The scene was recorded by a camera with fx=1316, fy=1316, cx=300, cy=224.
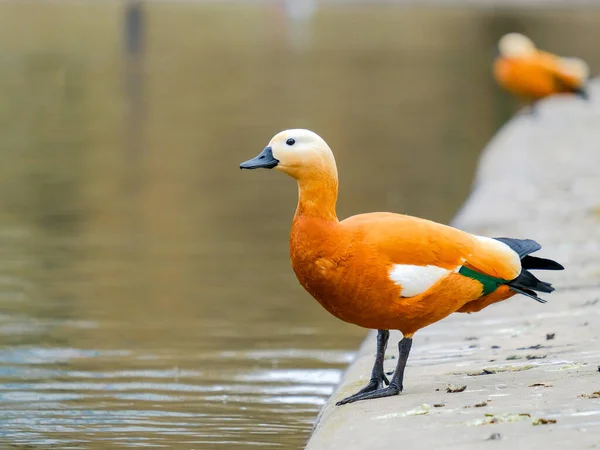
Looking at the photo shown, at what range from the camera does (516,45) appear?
1909 cm

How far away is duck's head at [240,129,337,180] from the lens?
17.8 ft

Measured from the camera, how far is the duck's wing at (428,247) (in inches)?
215

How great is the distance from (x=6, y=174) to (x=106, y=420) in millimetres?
9266

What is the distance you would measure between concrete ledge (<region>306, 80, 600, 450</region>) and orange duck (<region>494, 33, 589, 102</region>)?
21.4 feet

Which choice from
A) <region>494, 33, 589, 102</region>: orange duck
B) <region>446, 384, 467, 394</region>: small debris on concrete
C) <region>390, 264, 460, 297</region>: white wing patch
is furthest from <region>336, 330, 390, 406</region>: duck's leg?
<region>494, 33, 589, 102</region>: orange duck

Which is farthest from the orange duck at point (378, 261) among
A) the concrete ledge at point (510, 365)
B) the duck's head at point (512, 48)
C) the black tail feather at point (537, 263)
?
the duck's head at point (512, 48)

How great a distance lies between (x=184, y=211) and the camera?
528 inches

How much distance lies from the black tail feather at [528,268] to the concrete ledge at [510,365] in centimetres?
37

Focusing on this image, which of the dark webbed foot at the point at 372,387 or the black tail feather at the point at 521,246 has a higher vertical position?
the black tail feather at the point at 521,246

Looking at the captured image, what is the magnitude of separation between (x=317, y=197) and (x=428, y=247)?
1.72 ft

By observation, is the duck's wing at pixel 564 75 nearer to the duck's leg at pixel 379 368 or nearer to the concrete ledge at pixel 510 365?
the concrete ledge at pixel 510 365

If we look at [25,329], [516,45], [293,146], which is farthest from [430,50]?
[293,146]

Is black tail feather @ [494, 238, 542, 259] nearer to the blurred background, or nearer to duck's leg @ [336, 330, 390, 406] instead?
duck's leg @ [336, 330, 390, 406]

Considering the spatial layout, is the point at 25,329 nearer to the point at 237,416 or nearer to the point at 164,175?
the point at 237,416
